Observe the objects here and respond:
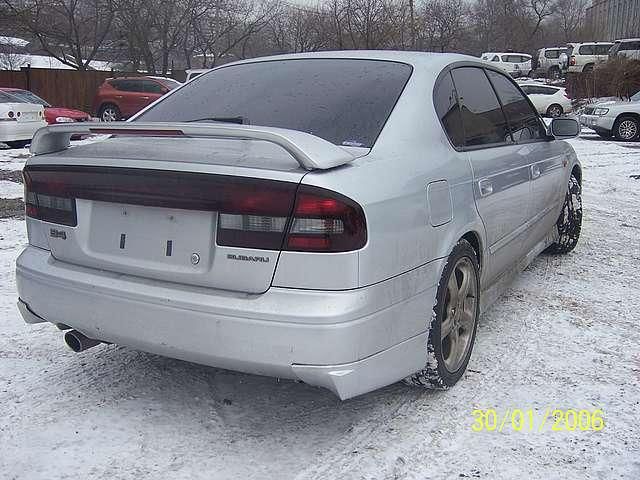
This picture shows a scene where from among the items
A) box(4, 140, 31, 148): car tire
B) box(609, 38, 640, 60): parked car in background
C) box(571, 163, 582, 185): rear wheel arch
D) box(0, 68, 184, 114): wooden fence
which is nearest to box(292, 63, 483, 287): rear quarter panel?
box(571, 163, 582, 185): rear wheel arch

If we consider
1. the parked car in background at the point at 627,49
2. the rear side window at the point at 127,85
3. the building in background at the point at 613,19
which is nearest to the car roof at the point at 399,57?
the rear side window at the point at 127,85

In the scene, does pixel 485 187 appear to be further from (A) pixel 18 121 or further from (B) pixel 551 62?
(B) pixel 551 62

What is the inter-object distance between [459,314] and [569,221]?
277 cm

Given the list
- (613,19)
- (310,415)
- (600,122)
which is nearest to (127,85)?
(600,122)

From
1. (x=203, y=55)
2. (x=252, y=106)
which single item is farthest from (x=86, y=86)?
(x=252, y=106)

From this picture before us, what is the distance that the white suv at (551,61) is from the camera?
38600 mm

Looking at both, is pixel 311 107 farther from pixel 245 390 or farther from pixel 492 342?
pixel 492 342

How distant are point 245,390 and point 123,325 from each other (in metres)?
0.78

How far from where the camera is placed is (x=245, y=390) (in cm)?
316

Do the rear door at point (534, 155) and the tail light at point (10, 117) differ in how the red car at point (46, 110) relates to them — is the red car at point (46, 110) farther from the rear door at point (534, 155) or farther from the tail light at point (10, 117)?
the rear door at point (534, 155)

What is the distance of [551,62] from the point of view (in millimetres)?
39344

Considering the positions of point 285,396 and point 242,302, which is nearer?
point 242,302

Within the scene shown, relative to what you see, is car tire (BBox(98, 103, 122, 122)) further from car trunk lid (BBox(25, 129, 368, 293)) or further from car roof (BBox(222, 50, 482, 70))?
car trunk lid (BBox(25, 129, 368, 293))

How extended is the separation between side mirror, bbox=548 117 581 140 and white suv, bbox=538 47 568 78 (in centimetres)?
3588
